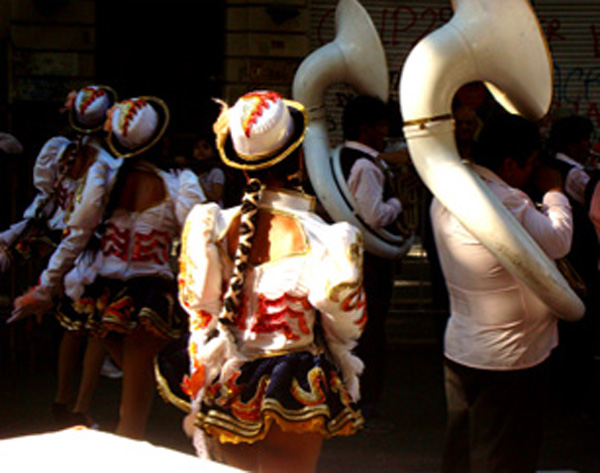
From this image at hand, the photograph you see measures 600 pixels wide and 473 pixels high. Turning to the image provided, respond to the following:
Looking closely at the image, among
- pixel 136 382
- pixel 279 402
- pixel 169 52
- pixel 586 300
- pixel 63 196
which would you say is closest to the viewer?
pixel 279 402

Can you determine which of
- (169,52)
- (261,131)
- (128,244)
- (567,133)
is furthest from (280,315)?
(169,52)

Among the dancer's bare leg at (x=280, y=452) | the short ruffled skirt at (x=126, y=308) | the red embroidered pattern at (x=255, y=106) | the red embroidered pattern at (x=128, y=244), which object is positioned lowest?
the short ruffled skirt at (x=126, y=308)

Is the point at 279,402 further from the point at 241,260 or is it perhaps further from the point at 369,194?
the point at 369,194

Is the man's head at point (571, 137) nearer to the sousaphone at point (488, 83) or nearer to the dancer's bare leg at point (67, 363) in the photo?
the sousaphone at point (488, 83)

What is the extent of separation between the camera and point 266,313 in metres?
3.55

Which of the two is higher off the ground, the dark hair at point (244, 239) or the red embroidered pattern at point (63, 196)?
the dark hair at point (244, 239)

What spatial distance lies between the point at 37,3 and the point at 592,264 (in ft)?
28.1

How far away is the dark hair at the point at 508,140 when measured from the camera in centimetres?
403

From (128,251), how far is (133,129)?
1.93 ft

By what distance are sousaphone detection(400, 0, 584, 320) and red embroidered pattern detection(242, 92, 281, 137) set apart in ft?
2.21

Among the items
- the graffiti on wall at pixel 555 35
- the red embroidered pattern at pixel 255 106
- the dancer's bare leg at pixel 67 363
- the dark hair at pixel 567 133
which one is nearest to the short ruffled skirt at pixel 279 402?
the red embroidered pattern at pixel 255 106

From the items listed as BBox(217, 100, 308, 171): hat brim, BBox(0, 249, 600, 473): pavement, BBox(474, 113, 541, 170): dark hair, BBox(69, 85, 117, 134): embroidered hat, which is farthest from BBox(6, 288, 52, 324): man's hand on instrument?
BBox(474, 113, 541, 170): dark hair

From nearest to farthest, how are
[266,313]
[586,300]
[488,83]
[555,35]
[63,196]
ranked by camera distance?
[266,313], [488,83], [63,196], [586,300], [555,35]

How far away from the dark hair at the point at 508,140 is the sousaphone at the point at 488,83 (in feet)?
0.38
